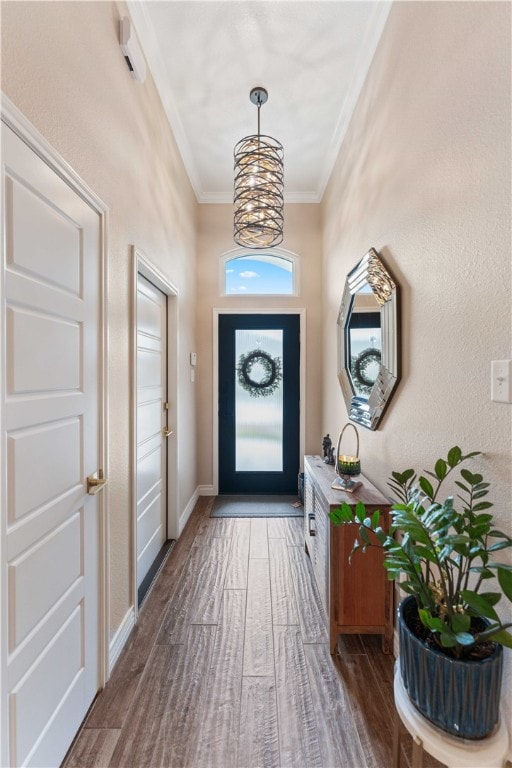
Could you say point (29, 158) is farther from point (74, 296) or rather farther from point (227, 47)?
point (227, 47)

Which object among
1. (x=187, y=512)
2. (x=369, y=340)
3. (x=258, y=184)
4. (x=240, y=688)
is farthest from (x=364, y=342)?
(x=187, y=512)

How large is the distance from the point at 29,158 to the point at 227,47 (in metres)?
1.87

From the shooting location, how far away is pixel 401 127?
1729 mm

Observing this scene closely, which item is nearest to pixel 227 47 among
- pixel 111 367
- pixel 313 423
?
pixel 111 367

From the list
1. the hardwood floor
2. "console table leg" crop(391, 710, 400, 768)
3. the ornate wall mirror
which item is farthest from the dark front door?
"console table leg" crop(391, 710, 400, 768)

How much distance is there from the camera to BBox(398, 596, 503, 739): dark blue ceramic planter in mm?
945

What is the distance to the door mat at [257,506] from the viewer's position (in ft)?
11.3

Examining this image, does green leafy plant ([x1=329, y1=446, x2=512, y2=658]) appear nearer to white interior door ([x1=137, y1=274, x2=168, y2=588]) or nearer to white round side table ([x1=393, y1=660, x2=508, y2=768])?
white round side table ([x1=393, y1=660, x2=508, y2=768])

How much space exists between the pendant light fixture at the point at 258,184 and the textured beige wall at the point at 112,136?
2.01 feet

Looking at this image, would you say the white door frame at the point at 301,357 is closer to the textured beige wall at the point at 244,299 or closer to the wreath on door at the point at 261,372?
the textured beige wall at the point at 244,299

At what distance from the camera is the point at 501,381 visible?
3.38ft

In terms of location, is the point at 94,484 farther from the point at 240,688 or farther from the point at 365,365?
the point at 365,365

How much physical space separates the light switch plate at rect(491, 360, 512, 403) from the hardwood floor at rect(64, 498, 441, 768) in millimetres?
1413

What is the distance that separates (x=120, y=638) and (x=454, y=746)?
1.53 meters
